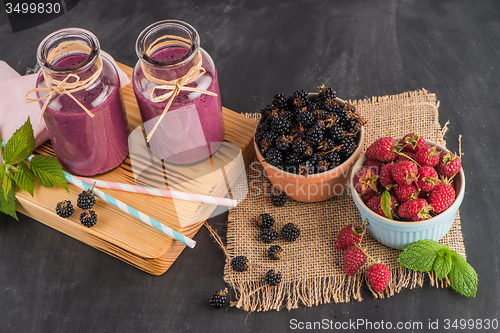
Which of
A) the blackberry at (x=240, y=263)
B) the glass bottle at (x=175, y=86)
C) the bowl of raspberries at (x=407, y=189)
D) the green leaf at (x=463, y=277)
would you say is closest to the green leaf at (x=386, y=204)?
the bowl of raspberries at (x=407, y=189)

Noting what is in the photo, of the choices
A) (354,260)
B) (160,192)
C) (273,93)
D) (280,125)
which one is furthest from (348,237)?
(273,93)

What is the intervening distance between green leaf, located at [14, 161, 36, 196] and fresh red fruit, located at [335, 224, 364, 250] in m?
1.06

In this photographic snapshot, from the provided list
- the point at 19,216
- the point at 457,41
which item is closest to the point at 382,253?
the point at 457,41

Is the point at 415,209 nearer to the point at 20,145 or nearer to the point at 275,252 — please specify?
the point at 275,252

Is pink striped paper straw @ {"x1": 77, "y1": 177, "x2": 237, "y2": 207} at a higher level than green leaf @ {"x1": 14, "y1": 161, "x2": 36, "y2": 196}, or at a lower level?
lower

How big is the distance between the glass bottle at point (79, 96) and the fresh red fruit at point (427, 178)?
981 mm

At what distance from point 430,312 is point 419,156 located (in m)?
0.49

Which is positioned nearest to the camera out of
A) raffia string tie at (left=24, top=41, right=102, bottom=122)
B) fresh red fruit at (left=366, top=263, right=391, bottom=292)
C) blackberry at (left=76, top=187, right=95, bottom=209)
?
raffia string tie at (left=24, top=41, right=102, bottom=122)

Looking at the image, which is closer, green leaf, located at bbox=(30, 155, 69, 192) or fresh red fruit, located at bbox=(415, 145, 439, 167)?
fresh red fruit, located at bbox=(415, 145, 439, 167)

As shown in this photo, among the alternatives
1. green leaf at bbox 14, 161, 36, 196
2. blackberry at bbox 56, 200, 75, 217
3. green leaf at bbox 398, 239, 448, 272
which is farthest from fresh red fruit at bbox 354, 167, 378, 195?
green leaf at bbox 14, 161, 36, 196

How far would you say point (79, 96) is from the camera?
1.51 meters

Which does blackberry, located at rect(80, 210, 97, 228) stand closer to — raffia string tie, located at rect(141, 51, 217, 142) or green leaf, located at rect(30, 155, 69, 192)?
green leaf, located at rect(30, 155, 69, 192)

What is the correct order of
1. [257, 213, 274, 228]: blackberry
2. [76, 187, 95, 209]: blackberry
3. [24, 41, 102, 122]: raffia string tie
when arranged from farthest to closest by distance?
[257, 213, 274, 228]: blackberry < [76, 187, 95, 209]: blackberry < [24, 41, 102, 122]: raffia string tie

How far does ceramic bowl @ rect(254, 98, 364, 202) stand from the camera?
1.65 m
